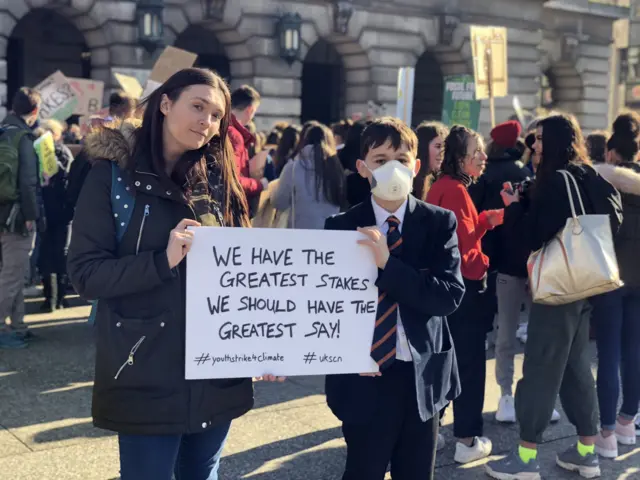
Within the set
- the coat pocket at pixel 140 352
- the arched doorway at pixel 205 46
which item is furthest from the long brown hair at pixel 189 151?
the arched doorway at pixel 205 46

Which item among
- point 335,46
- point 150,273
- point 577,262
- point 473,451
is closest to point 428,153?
point 577,262

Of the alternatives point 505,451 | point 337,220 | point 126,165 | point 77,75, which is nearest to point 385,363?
point 337,220

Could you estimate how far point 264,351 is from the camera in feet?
8.90

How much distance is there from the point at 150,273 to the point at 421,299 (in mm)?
926

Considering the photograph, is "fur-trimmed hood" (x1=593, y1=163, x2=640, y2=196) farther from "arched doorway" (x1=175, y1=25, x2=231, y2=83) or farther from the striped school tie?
"arched doorway" (x1=175, y1=25, x2=231, y2=83)

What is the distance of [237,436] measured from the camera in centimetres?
478

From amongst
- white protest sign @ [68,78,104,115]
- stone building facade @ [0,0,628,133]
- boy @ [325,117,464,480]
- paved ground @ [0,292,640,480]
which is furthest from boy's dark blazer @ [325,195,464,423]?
stone building facade @ [0,0,628,133]

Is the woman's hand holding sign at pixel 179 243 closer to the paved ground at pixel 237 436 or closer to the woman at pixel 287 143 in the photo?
the paved ground at pixel 237 436

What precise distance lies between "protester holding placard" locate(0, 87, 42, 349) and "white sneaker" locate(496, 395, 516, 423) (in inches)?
151

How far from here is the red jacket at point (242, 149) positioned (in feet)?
17.5

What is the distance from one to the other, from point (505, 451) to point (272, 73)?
14.8 metres

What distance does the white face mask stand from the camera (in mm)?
2812

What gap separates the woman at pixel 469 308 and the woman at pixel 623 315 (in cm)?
68

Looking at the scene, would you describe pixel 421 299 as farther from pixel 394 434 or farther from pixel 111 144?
pixel 111 144
